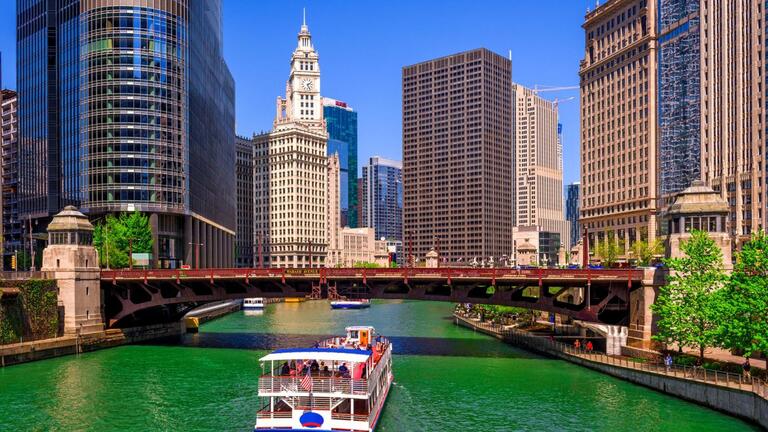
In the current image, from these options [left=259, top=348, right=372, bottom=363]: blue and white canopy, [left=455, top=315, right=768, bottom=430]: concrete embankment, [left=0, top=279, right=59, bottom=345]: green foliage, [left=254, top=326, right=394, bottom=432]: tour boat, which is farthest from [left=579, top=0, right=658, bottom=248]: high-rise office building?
[left=259, top=348, right=372, bottom=363]: blue and white canopy

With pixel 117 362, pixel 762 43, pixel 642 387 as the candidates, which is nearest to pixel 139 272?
pixel 117 362

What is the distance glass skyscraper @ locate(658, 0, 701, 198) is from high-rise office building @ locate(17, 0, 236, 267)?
106 m

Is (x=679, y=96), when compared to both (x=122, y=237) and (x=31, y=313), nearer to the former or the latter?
(x=122, y=237)

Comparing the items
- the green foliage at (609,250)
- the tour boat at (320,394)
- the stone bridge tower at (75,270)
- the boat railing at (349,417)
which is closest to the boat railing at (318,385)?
the tour boat at (320,394)

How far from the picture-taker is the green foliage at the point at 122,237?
4774 inches

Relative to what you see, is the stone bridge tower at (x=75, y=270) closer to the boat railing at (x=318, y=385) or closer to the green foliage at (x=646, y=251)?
the boat railing at (x=318, y=385)

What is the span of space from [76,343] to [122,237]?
1710 inches

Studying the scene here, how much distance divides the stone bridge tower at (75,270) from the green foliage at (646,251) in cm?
8631

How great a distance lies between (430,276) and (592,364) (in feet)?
66.3

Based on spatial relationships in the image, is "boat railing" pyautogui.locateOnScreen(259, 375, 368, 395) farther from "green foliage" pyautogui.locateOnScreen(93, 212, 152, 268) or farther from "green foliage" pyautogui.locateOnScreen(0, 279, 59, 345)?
"green foliage" pyautogui.locateOnScreen(93, 212, 152, 268)

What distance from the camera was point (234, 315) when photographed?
15538 centimetres

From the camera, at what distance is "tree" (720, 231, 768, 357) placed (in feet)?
168

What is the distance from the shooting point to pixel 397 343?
96.2m

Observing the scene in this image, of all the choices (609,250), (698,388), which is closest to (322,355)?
(698,388)
